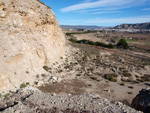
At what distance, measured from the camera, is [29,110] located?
682cm

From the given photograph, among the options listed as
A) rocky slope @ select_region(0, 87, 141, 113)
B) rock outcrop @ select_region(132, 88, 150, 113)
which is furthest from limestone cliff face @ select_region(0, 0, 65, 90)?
rock outcrop @ select_region(132, 88, 150, 113)

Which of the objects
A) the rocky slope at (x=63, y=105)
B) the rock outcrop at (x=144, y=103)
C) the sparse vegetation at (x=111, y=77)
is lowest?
the sparse vegetation at (x=111, y=77)

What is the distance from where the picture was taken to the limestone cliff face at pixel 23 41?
12508mm

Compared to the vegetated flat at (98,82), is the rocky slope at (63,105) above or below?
above

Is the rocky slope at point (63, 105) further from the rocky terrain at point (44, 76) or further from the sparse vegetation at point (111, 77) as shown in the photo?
the sparse vegetation at point (111, 77)

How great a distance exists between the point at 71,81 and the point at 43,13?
32.9 feet

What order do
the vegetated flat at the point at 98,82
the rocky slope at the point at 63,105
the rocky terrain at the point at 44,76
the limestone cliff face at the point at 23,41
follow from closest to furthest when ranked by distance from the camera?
the rocky slope at the point at 63,105, the rocky terrain at the point at 44,76, the limestone cliff face at the point at 23,41, the vegetated flat at the point at 98,82

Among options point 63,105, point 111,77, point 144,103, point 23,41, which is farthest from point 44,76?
point 144,103

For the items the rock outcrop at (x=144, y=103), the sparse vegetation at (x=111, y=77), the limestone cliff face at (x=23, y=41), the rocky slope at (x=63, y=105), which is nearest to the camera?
the rocky slope at (x=63, y=105)

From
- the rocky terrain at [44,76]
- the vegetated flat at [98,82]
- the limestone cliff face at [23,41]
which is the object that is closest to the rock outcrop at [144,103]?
the rocky terrain at [44,76]

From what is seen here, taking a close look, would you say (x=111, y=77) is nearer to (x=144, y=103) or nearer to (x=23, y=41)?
(x=144, y=103)

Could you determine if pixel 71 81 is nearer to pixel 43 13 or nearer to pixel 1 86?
pixel 1 86

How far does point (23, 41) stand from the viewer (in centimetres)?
1457

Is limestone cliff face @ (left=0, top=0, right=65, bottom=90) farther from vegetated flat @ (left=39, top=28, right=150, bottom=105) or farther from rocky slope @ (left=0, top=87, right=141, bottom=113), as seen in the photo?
rocky slope @ (left=0, top=87, right=141, bottom=113)
